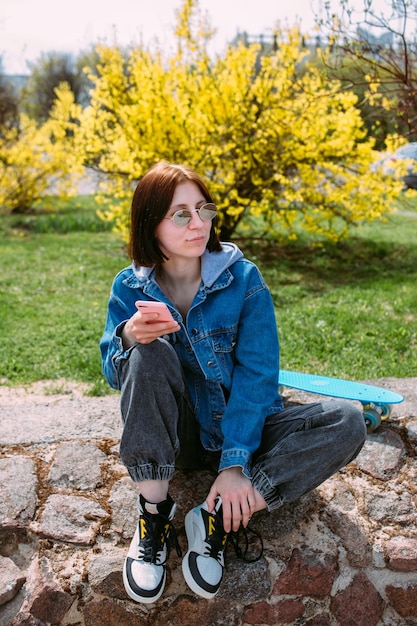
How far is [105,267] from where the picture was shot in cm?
628

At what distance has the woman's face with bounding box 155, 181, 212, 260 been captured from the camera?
1923 millimetres

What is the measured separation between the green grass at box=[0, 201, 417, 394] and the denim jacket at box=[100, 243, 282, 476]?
1.35 m

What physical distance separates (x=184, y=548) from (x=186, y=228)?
940mm

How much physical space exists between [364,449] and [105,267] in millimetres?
4357

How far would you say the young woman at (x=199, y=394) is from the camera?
175 cm

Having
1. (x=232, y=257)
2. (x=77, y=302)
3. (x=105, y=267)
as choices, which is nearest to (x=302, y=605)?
(x=232, y=257)

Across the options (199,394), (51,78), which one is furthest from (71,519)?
(51,78)

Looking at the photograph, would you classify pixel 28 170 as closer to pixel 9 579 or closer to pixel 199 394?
pixel 199 394

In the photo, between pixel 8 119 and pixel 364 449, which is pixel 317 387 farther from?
pixel 8 119

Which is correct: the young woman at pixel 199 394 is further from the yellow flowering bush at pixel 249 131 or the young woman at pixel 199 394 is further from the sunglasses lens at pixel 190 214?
the yellow flowering bush at pixel 249 131

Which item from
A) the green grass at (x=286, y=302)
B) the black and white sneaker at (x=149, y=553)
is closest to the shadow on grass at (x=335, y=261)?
the green grass at (x=286, y=302)

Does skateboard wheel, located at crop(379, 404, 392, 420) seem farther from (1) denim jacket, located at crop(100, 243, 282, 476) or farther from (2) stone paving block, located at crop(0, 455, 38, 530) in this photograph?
(2) stone paving block, located at crop(0, 455, 38, 530)

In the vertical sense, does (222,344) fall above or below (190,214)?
below

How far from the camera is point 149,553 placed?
1.78m
